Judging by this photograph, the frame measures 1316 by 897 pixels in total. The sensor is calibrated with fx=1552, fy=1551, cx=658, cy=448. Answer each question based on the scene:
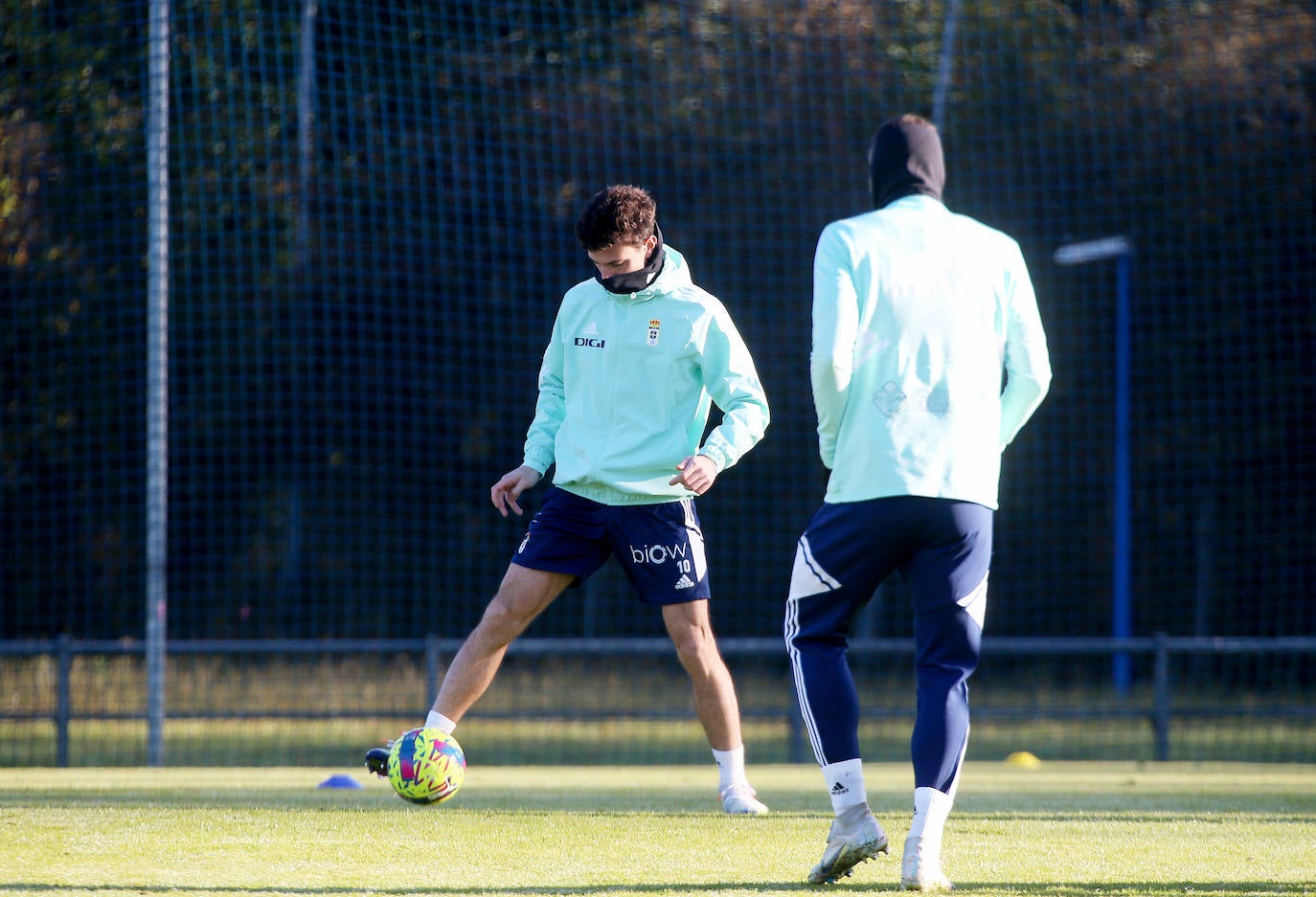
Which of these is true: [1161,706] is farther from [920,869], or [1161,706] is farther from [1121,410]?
[1121,410]

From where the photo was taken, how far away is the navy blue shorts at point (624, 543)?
470 cm

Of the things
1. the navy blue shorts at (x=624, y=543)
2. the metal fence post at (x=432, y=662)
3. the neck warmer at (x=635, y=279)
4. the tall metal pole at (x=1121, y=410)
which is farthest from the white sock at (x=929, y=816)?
the tall metal pole at (x=1121, y=410)

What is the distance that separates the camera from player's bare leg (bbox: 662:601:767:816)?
15.9 feet

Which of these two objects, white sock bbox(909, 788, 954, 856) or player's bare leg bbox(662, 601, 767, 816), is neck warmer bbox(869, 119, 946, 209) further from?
player's bare leg bbox(662, 601, 767, 816)

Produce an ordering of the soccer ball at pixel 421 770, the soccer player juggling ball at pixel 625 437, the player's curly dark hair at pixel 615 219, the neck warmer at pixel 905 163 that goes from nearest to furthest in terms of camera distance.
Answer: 1. the neck warmer at pixel 905 163
2. the soccer ball at pixel 421 770
3. the player's curly dark hair at pixel 615 219
4. the soccer player juggling ball at pixel 625 437

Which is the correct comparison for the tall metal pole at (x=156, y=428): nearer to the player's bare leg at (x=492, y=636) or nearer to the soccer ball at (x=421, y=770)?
the player's bare leg at (x=492, y=636)

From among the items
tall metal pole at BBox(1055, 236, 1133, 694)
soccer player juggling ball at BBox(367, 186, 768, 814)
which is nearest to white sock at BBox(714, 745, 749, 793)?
soccer player juggling ball at BBox(367, 186, 768, 814)

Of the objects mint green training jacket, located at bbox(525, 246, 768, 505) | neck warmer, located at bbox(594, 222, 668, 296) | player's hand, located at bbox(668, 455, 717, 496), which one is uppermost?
neck warmer, located at bbox(594, 222, 668, 296)

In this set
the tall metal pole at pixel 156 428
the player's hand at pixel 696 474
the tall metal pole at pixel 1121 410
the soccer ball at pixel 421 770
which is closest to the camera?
the player's hand at pixel 696 474

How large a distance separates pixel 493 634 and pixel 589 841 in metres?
0.75

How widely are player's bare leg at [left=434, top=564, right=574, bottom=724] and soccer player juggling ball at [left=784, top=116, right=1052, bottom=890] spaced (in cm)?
129

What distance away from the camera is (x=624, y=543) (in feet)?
15.4

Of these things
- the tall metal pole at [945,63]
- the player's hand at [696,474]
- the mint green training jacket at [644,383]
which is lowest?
the player's hand at [696,474]

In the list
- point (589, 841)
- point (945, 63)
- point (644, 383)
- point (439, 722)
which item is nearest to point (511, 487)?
point (644, 383)
